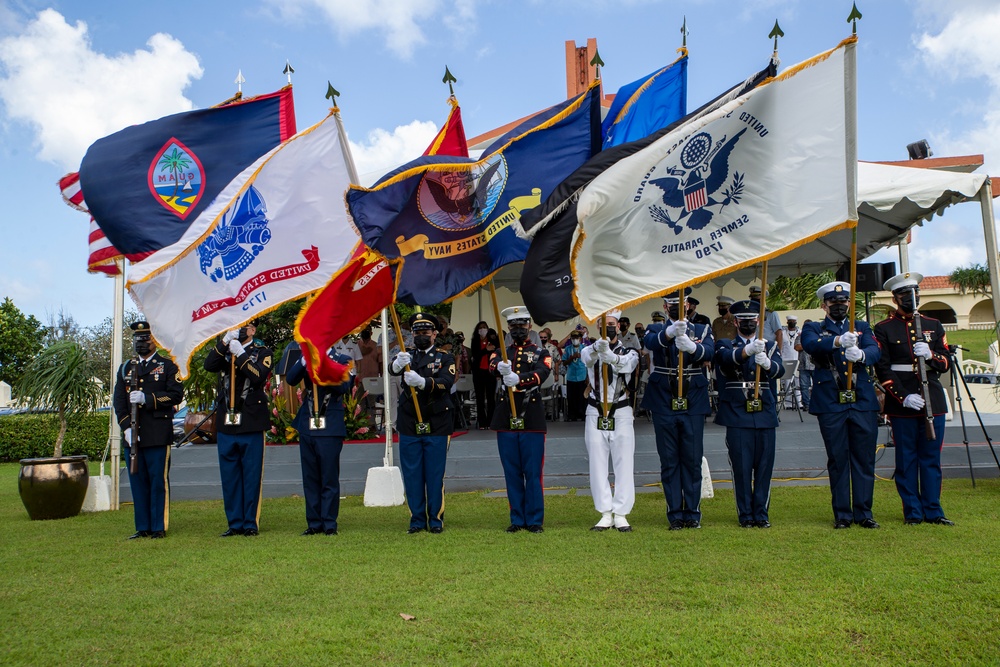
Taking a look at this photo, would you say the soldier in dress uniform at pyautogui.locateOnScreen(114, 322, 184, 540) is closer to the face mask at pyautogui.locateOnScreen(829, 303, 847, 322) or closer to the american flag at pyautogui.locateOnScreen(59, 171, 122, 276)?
the american flag at pyautogui.locateOnScreen(59, 171, 122, 276)

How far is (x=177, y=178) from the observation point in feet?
31.2

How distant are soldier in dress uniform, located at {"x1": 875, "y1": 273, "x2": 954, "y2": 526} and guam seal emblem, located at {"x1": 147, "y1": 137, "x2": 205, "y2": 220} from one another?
288 inches

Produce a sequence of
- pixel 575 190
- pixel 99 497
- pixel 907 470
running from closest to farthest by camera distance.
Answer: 1. pixel 575 190
2. pixel 907 470
3. pixel 99 497

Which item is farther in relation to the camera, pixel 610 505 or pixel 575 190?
pixel 610 505

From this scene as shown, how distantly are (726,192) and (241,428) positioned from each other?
17.1 ft

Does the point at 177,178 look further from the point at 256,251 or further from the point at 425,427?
the point at 425,427

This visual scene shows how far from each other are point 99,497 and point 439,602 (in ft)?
24.6

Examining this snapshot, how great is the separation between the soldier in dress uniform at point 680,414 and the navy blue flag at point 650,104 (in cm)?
237

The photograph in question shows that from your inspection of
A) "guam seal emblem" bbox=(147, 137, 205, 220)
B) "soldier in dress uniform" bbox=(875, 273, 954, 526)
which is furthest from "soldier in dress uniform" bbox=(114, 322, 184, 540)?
"soldier in dress uniform" bbox=(875, 273, 954, 526)

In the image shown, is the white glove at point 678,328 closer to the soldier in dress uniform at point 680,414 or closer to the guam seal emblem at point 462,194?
the soldier in dress uniform at point 680,414

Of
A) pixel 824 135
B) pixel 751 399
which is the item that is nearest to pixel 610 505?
pixel 751 399

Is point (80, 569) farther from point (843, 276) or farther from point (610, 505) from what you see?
point (843, 276)

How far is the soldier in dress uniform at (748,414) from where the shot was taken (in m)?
7.71

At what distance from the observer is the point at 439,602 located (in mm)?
5277
